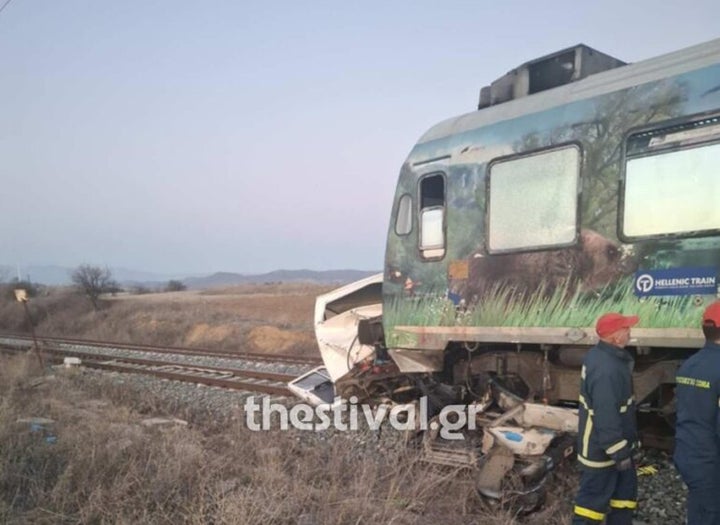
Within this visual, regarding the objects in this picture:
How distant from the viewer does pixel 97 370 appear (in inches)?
565

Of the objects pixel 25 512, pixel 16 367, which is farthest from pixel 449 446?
pixel 16 367

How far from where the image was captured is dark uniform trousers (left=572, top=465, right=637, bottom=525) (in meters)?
3.69

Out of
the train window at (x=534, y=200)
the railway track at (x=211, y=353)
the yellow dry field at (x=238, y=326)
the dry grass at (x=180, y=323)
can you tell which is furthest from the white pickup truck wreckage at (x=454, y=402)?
the yellow dry field at (x=238, y=326)

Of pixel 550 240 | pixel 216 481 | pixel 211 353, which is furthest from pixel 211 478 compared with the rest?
pixel 211 353

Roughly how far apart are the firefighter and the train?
1.03 meters

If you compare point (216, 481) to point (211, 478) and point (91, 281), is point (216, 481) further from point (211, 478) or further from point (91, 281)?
point (91, 281)

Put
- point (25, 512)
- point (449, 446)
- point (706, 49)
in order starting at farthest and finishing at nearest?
point (449, 446) → point (706, 49) → point (25, 512)

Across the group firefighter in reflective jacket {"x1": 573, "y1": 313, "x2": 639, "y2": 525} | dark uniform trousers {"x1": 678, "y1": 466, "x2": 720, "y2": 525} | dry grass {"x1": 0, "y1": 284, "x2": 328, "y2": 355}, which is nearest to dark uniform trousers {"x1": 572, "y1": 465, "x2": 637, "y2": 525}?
firefighter in reflective jacket {"x1": 573, "y1": 313, "x2": 639, "y2": 525}

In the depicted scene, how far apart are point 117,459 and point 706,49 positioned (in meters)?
6.25

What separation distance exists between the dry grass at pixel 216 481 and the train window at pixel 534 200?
2.34 metres

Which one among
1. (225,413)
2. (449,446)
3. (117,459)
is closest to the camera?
(117,459)

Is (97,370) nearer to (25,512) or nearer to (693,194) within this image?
(25,512)

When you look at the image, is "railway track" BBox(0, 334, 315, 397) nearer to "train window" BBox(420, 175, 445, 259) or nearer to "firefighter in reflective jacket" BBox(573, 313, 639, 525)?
"train window" BBox(420, 175, 445, 259)

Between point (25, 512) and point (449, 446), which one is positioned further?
point (449, 446)
